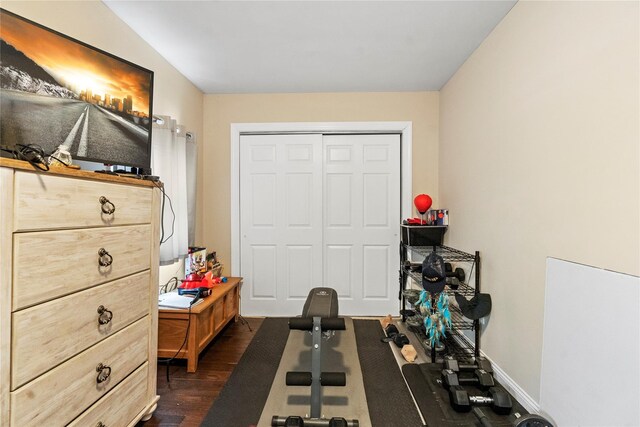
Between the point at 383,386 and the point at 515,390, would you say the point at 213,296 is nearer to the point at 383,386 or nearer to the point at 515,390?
the point at 383,386

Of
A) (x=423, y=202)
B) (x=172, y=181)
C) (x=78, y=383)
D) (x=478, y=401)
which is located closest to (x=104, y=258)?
(x=78, y=383)

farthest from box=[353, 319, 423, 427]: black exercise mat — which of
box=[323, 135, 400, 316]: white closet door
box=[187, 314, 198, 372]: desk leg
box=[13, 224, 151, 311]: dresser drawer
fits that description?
box=[13, 224, 151, 311]: dresser drawer

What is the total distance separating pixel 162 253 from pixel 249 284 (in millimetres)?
1243

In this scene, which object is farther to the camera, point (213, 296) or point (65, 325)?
point (213, 296)

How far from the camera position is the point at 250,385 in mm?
1992

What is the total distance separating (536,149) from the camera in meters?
1.63

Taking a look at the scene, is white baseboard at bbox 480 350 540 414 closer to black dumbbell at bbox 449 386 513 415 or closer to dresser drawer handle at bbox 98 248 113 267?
black dumbbell at bbox 449 386 513 415

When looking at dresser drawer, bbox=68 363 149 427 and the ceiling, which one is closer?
dresser drawer, bbox=68 363 149 427

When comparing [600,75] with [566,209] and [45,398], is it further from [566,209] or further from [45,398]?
[45,398]

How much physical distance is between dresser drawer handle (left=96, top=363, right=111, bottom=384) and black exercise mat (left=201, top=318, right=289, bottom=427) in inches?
26.8

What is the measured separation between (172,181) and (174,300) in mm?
989

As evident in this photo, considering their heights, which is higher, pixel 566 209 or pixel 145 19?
pixel 145 19

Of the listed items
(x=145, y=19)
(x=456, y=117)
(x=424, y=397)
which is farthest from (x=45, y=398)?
(x=456, y=117)

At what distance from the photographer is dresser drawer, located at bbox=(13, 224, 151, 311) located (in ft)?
3.10
